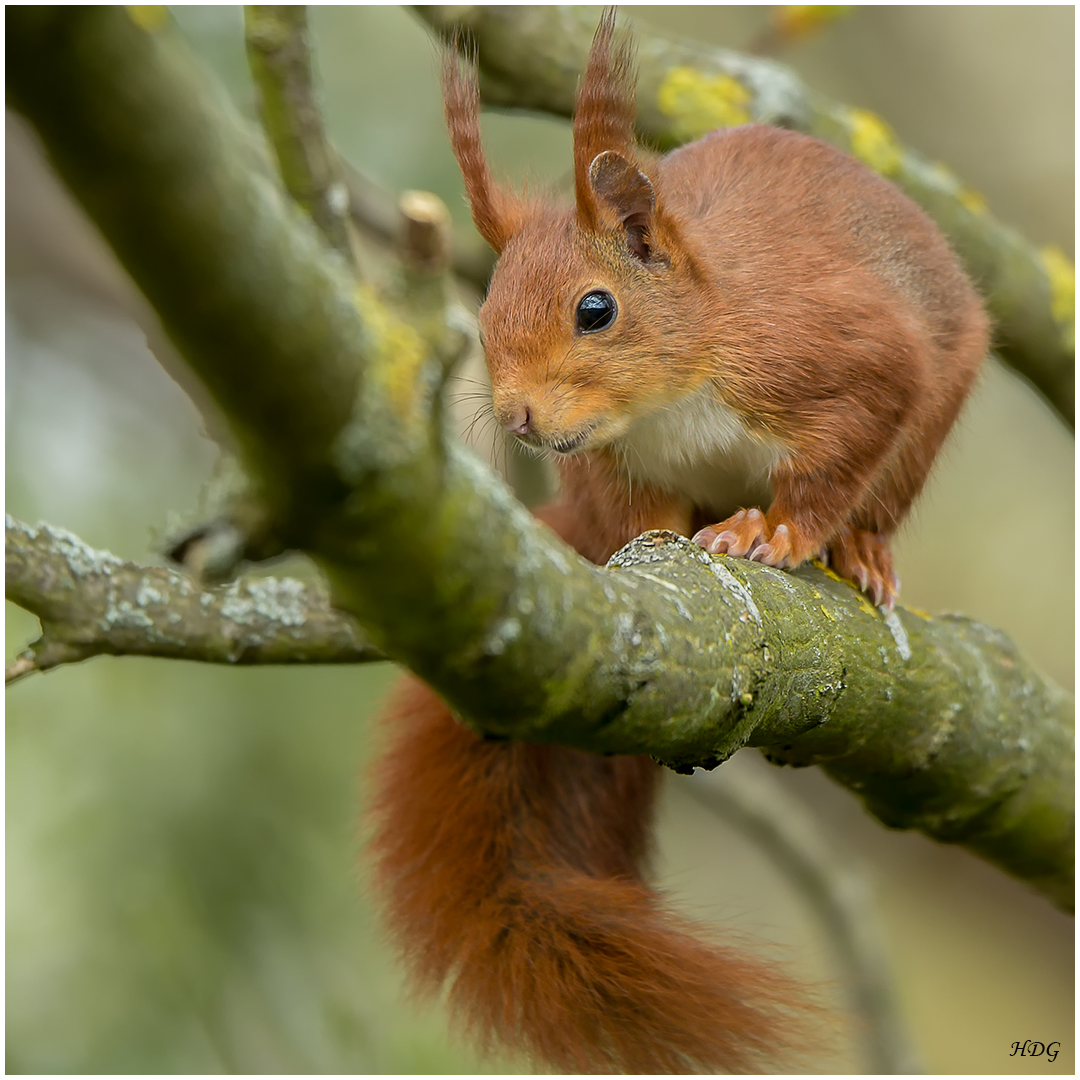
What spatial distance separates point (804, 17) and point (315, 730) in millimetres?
1775

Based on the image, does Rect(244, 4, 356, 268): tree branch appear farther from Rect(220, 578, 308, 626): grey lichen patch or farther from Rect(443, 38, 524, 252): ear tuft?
Rect(220, 578, 308, 626): grey lichen patch

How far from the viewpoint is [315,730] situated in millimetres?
2670

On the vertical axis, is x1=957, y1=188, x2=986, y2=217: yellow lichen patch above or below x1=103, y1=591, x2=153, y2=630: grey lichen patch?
above

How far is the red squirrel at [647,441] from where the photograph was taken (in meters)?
1.42

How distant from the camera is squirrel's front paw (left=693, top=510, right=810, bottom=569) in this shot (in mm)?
1595

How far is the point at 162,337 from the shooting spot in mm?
631

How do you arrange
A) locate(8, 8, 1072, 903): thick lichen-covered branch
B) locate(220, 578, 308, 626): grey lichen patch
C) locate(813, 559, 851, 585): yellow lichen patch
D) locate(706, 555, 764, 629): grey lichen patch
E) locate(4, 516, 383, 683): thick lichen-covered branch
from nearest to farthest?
locate(8, 8, 1072, 903): thick lichen-covered branch → locate(706, 555, 764, 629): grey lichen patch → locate(4, 516, 383, 683): thick lichen-covered branch → locate(220, 578, 308, 626): grey lichen patch → locate(813, 559, 851, 585): yellow lichen patch

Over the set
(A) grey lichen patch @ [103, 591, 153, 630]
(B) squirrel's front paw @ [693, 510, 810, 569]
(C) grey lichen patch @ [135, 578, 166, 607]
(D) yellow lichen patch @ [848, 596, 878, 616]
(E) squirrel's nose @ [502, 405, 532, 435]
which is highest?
(E) squirrel's nose @ [502, 405, 532, 435]

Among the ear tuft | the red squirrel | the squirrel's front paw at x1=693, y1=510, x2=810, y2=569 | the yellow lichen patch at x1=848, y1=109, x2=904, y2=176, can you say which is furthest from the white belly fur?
the yellow lichen patch at x1=848, y1=109, x2=904, y2=176

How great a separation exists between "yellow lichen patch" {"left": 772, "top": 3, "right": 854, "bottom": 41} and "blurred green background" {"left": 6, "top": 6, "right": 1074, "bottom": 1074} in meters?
0.57

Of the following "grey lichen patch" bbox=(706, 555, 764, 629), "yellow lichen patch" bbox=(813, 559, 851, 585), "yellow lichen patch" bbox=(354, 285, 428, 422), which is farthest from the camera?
"yellow lichen patch" bbox=(813, 559, 851, 585)

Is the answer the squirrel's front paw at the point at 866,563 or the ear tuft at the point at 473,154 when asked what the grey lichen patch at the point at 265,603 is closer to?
the ear tuft at the point at 473,154

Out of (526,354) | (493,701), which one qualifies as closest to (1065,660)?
(526,354)

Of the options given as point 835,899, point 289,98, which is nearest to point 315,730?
point 835,899
